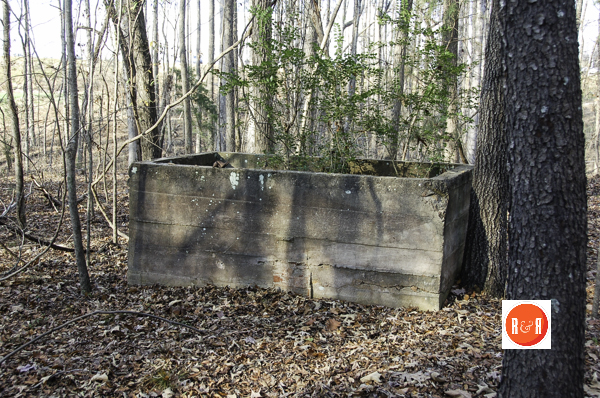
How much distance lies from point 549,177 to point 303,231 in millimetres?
3024

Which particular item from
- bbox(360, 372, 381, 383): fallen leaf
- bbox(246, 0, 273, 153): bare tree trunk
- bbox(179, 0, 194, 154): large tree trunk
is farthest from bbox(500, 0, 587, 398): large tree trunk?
bbox(179, 0, 194, 154): large tree trunk

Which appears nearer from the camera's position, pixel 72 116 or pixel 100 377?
pixel 100 377

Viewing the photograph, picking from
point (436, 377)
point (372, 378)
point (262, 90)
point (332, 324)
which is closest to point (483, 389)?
point (436, 377)

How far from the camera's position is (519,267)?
233cm

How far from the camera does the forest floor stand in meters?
3.35

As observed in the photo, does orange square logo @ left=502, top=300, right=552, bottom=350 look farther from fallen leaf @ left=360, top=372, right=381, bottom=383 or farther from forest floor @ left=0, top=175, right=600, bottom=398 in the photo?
fallen leaf @ left=360, top=372, right=381, bottom=383

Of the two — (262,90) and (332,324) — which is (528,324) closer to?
(332,324)

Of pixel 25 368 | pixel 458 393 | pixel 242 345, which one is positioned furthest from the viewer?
pixel 242 345

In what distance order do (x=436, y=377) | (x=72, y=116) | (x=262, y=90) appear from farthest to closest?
1. (x=262, y=90)
2. (x=72, y=116)
3. (x=436, y=377)

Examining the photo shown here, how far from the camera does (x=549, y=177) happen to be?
2.20 m

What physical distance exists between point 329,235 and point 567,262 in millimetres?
2838

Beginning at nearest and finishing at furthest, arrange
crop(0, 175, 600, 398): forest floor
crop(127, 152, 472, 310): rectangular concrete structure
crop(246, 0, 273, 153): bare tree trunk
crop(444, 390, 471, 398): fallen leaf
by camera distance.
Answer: crop(444, 390, 471, 398): fallen leaf
crop(0, 175, 600, 398): forest floor
crop(127, 152, 472, 310): rectangular concrete structure
crop(246, 0, 273, 153): bare tree trunk

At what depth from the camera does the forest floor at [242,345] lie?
3350 mm

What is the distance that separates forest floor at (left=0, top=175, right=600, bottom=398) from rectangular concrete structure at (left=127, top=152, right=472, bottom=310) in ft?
0.72
